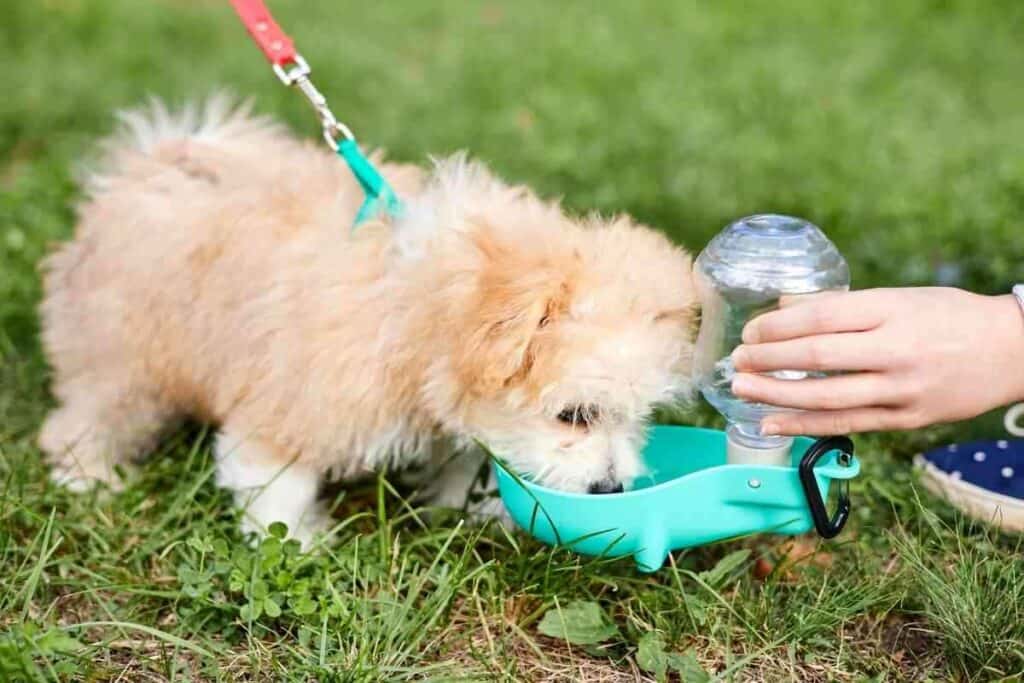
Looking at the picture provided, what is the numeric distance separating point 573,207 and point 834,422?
2039mm

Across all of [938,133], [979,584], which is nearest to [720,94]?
[938,133]

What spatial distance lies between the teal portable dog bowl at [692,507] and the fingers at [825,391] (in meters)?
0.22

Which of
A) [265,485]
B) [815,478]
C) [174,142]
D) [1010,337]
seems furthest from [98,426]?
[1010,337]

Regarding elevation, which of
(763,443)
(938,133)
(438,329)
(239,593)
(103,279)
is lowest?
(938,133)

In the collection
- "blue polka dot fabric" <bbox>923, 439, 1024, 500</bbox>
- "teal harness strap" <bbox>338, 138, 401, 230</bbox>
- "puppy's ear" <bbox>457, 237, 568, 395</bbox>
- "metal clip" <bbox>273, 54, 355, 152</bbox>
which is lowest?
"blue polka dot fabric" <bbox>923, 439, 1024, 500</bbox>

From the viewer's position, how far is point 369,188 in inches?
117

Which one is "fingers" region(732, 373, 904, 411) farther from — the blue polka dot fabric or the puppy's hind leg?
the puppy's hind leg

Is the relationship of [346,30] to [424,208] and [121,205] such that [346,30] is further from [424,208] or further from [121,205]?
[424,208]

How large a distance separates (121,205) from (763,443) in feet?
6.70

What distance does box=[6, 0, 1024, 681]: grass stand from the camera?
2527 millimetres

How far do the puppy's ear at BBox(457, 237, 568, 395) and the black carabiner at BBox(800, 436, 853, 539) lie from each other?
2.10 ft

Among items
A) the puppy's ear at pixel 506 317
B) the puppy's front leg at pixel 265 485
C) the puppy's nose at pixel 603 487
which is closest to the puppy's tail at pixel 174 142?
the puppy's front leg at pixel 265 485

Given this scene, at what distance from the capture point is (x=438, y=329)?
8.71ft

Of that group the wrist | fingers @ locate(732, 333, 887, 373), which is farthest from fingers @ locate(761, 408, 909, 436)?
the wrist
